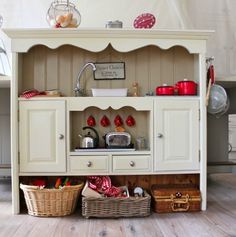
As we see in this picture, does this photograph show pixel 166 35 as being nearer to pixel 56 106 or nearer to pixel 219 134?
pixel 56 106

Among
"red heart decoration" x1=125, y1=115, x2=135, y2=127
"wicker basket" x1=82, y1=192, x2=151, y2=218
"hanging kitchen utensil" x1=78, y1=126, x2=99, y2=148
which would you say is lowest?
"wicker basket" x1=82, y1=192, x2=151, y2=218

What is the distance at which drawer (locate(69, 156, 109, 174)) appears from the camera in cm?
228

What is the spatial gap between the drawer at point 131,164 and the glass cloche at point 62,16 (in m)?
1.04

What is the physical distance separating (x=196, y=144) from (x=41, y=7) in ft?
6.07

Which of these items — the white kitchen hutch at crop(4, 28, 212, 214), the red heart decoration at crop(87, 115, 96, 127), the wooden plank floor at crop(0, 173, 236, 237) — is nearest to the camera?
the wooden plank floor at crop(0, 173, 236, 237)

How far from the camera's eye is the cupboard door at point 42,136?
7.41ft

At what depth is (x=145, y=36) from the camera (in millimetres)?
2283

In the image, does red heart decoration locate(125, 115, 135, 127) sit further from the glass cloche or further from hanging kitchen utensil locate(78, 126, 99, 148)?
the glass cloche

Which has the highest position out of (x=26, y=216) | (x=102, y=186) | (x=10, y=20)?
(x=10, y=20)

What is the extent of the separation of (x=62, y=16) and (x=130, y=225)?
60.7 inches

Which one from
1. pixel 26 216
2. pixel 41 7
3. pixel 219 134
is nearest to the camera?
pixel 26 216

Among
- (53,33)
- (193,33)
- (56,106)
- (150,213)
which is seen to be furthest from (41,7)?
(150,213)

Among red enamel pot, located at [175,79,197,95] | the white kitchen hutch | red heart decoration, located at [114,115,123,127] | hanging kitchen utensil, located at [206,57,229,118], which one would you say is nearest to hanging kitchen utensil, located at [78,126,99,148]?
the white kitchen hutch

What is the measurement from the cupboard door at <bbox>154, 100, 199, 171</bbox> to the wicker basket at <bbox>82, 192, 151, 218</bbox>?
31cm
